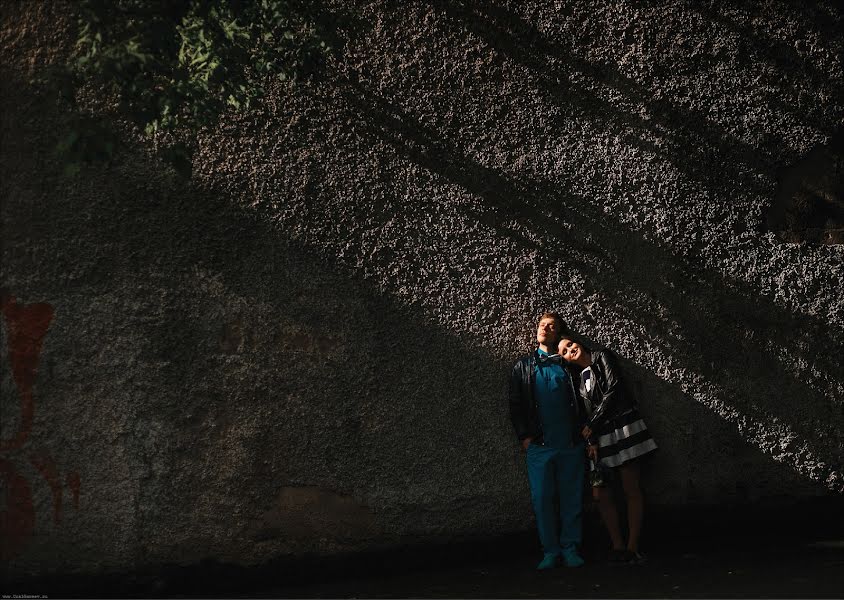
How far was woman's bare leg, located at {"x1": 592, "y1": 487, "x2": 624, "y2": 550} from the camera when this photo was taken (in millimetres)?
5070

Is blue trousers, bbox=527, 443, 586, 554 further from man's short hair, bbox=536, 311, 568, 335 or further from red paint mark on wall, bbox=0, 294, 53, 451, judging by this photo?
red paint mark on wall, bbox=0, 294, 53, 451

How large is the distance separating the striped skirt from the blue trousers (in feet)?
0.43

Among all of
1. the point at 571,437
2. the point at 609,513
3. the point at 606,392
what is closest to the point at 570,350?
the point at 606,392

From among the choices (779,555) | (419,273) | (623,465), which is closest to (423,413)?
(419,273)

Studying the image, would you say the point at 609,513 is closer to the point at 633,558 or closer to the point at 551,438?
the point at 633,558

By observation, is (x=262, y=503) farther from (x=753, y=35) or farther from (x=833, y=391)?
(x=753, y=35)

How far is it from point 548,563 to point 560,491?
1.34ft

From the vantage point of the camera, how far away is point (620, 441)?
5078mm

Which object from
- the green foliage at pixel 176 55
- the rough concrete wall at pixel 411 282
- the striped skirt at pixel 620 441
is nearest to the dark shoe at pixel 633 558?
the rough concrete wall at pixel 411 282

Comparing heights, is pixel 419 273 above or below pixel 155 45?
below

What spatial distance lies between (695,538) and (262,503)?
2551 millimetres

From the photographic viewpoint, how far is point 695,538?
530cm

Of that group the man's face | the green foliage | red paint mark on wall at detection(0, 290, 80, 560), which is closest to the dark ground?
red paint mark on wall at detection(0, 290, 80, 560)

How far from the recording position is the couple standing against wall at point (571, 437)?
507cm
